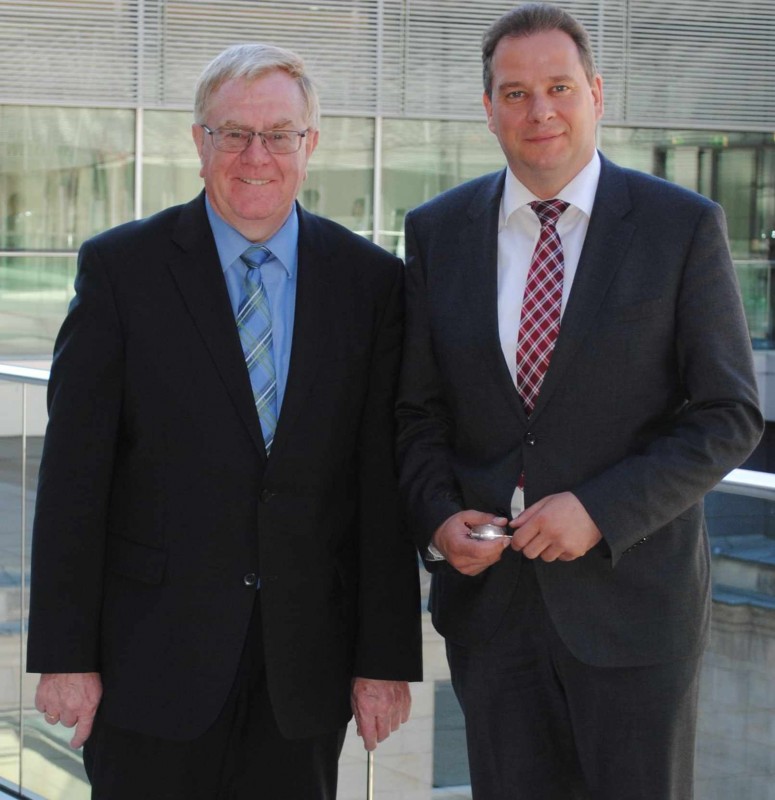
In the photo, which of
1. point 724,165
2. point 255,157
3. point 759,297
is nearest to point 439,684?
point 255,157

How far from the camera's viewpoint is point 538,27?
2.60m

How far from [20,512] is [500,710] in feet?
8.97

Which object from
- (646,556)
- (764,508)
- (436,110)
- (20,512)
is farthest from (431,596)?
(436,110)

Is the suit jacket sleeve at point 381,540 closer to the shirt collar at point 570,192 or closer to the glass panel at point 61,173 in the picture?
the shirt collar at point 570,192

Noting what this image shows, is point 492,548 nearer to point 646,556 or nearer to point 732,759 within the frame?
point 646,556

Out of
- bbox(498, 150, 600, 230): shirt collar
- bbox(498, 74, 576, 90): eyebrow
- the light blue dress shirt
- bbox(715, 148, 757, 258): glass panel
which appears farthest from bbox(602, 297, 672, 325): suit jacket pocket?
bbox(715, 148, 757, 258): glass panel

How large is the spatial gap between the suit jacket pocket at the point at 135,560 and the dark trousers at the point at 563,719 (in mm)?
623

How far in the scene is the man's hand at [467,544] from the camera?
2457 millimetres

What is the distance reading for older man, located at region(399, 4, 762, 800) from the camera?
8.04 ft

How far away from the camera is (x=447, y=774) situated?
11.7 feet

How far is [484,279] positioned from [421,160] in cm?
1233

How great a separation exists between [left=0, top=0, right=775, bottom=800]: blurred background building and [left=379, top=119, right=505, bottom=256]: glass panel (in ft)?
0.05

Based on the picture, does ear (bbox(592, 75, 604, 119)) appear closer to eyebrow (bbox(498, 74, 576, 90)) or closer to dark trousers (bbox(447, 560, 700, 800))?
eyebrow (bbox(498, 74, 576, 90))

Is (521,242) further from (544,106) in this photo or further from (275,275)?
(275,275)
